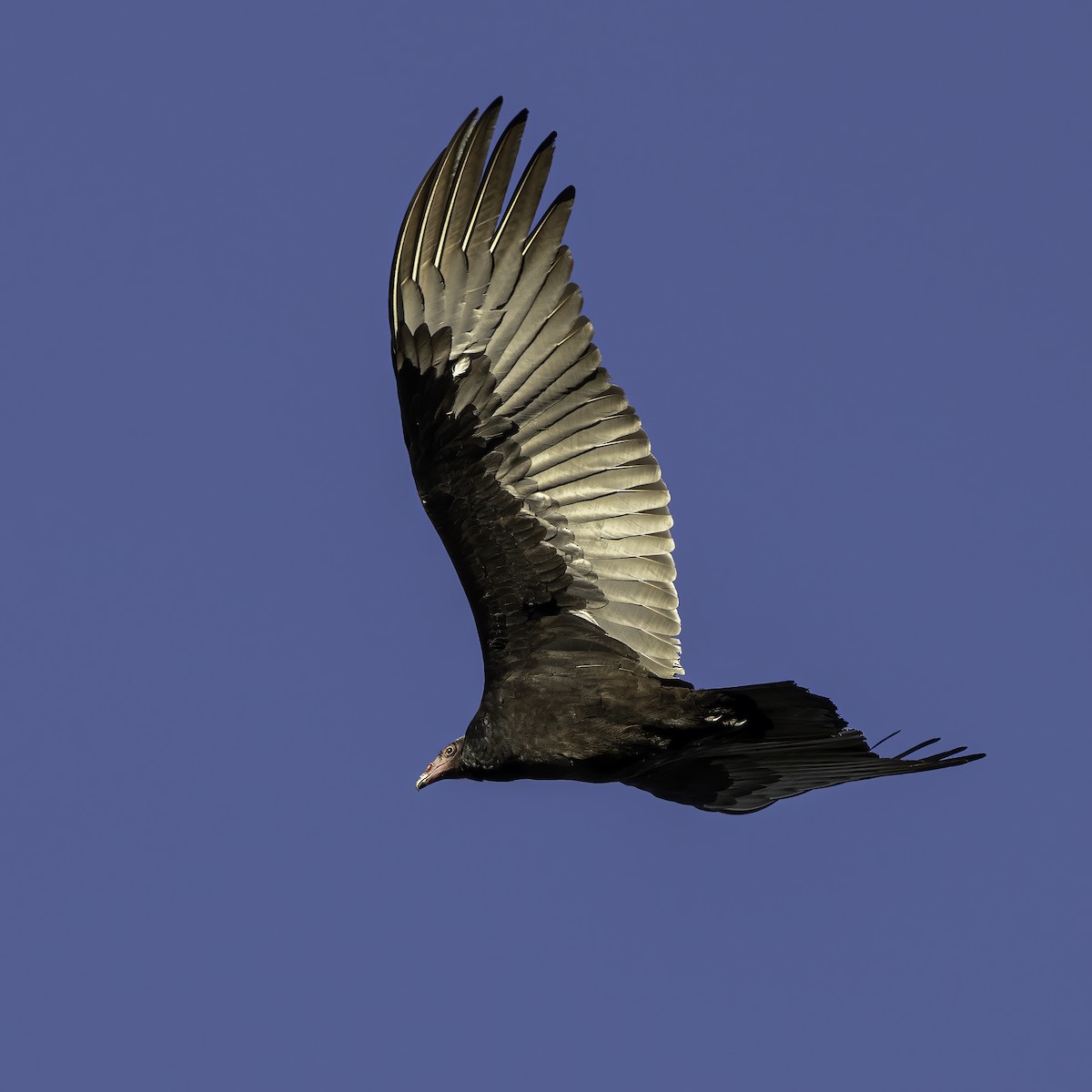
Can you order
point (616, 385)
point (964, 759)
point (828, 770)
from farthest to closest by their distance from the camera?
point (616, 385) < point (828, 770) < point (964, 759)

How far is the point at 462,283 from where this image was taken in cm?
902

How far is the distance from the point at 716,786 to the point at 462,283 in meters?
3.10

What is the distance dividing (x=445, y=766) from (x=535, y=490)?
187 centimetres

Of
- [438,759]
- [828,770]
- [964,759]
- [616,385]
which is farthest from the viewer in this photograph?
[438,759]

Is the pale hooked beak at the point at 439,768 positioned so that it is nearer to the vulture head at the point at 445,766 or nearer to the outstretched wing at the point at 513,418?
the vulture head at the point at 445,766

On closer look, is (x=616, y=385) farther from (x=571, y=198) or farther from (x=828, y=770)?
(x=828, y=770)

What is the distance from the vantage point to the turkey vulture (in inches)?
345

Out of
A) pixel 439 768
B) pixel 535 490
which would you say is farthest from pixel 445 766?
pixel 535 490

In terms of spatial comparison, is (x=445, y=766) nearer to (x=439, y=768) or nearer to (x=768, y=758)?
(x=439, y=768)

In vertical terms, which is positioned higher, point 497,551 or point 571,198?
point 571,198

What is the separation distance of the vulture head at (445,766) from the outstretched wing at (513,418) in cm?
103

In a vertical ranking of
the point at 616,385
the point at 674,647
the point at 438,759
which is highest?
the point at 616,385

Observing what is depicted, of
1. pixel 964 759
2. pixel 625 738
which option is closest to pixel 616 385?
pixel 625 738

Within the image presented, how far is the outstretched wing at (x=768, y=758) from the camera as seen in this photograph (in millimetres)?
7742
